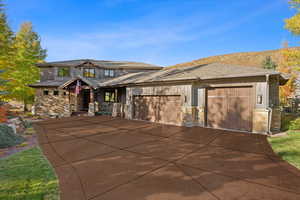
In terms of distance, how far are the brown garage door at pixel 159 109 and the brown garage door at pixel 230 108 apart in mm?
2055

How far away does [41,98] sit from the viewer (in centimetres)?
1623

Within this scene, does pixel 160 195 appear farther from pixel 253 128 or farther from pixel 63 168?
pixel 253 128

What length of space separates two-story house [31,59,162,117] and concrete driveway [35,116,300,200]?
969 cm

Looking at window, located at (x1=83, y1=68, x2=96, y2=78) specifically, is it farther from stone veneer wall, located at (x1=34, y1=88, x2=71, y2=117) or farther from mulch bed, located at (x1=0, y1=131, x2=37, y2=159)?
mulch bed, located at (x1=0, y1=131, x2=37, y2=159)

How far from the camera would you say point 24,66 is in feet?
56.1

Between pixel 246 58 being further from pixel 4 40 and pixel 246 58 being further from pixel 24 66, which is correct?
pixel 4 40

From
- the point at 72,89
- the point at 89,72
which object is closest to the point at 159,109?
the point at 72,89

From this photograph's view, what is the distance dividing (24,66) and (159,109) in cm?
1759

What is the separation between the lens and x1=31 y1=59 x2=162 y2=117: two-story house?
15031 millimetres

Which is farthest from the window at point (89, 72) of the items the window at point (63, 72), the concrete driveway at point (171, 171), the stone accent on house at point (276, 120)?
the stone accent on house at point (276, 120)

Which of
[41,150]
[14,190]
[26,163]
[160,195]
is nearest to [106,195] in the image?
[160,195]

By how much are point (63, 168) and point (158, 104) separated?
25.7 ft

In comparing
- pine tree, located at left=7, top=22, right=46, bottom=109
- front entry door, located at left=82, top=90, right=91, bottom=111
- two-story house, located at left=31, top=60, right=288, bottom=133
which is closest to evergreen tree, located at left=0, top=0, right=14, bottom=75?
pine tree, located at left=7, top=22, right=46, bottom=109

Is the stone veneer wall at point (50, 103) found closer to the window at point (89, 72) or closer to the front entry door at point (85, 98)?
the front entry door at point (85, 98)
